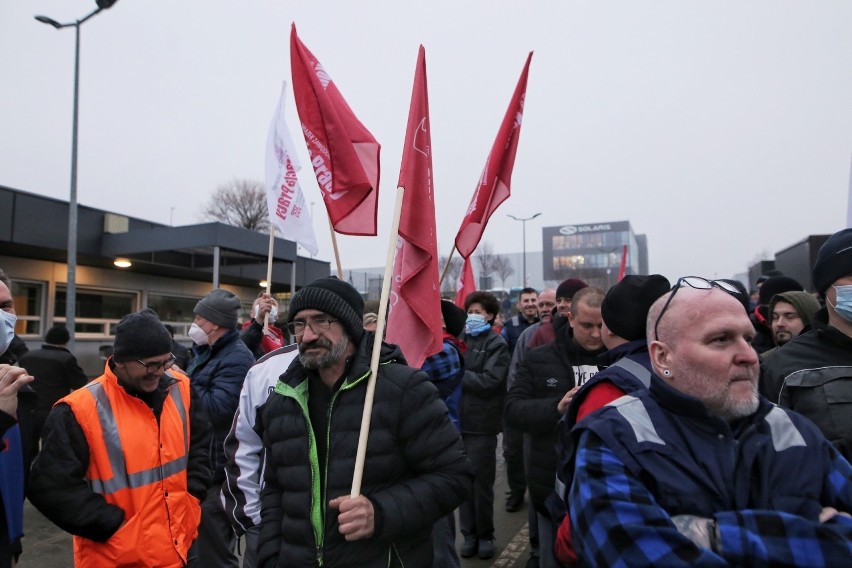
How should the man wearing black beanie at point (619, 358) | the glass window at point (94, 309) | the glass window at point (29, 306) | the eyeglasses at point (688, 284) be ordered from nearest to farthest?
1. the eyeglasses at point (688, 284)
2. the man wearing black beanie at point (619, 358)
3. the glass window at point (29, 306)
4. the glass window at point (94, 309)

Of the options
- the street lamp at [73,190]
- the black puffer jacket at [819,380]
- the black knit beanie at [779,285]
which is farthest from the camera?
the street lamp at [73,190]

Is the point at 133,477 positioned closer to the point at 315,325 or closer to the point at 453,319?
the point at 315,325

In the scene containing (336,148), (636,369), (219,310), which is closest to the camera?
(636,369)

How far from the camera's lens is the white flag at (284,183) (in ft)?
18.8

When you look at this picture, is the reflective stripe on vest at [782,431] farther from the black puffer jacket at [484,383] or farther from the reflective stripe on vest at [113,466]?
the black puffer jacket at [484,383]

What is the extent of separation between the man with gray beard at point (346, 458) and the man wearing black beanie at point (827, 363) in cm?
147

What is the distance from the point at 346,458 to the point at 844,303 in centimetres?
226

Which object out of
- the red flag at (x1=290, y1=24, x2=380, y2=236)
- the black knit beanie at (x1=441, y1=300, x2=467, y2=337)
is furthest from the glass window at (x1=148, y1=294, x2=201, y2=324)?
the red flag at (x1=290, y1=24, x2=380, y2=236)

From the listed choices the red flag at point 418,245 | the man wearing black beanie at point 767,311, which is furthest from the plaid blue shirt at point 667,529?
the man wearing black beanie at point 767,311

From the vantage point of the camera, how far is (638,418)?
5.64 feet

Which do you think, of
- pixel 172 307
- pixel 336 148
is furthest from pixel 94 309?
pixel 336 148

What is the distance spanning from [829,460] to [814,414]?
32.8 inches

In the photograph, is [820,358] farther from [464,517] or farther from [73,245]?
[73,245]

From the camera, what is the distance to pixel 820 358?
2.59 meters
